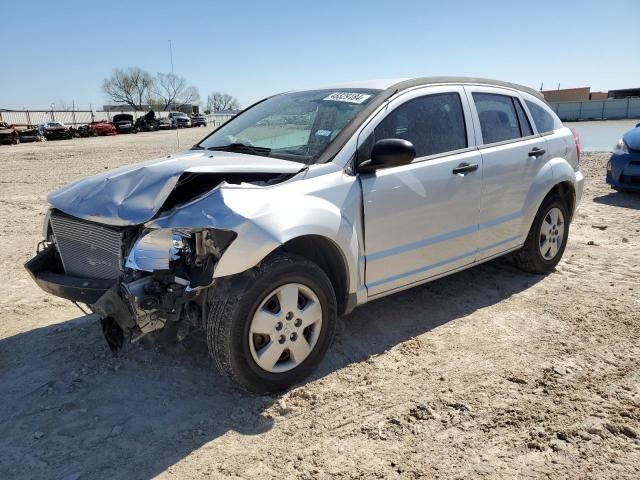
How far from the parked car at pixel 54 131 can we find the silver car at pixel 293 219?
123ft

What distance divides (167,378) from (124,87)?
90326 millimetres

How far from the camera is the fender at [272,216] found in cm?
279

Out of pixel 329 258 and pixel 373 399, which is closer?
pixel 373 399

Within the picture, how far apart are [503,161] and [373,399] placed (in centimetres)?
235

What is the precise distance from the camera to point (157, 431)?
9.30ft

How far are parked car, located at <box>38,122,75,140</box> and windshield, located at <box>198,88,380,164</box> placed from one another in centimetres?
3739

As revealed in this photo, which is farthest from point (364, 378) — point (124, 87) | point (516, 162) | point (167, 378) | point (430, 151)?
point (124, 87)

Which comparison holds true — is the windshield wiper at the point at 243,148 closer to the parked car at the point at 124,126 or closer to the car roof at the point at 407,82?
the car roof at the point at 407,82

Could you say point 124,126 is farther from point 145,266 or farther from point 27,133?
point 145,266

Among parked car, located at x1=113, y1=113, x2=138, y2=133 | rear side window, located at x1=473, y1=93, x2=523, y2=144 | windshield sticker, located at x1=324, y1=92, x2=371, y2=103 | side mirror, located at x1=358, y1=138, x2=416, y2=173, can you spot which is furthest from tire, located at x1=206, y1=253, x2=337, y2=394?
parked car, located at x1=113, y1=113, x2=138, y2=133

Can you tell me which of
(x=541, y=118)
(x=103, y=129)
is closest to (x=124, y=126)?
(x=103, y=129)

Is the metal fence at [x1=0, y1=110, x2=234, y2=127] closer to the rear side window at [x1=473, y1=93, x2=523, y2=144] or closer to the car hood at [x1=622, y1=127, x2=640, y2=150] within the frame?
the car hood at [x1=622, y1=127, x2=640, y2=150]

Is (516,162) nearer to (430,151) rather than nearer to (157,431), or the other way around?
(430,151)

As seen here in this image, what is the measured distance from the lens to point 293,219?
298 cm
